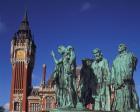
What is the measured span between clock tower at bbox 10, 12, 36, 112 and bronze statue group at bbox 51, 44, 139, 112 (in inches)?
2940

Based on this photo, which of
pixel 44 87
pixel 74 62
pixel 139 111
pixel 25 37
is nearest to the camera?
pixel 139 111

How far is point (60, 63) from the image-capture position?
882 inches

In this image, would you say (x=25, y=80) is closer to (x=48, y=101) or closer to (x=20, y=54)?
(x=20, y=54)

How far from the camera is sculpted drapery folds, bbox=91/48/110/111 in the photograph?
22.2 m

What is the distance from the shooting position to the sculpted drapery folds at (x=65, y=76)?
2211 cm

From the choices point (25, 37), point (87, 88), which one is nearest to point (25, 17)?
point (25, 37)

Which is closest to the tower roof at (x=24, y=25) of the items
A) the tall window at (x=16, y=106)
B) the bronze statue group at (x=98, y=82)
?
the tall window at (x=16, y=106)

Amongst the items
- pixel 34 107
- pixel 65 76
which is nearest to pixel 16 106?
pixel 34 107

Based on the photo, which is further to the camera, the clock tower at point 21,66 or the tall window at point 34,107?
the clock tower at point 21,66

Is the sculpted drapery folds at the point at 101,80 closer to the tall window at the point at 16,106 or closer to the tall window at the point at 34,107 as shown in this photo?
the tall window at the point at 34,107

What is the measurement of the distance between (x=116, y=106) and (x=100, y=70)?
7.36 ft

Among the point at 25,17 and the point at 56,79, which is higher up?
the point at 25,17

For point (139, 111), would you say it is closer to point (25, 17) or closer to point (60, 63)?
point (60, 63)

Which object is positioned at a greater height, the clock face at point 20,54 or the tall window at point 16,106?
the clock face at point 20,54
